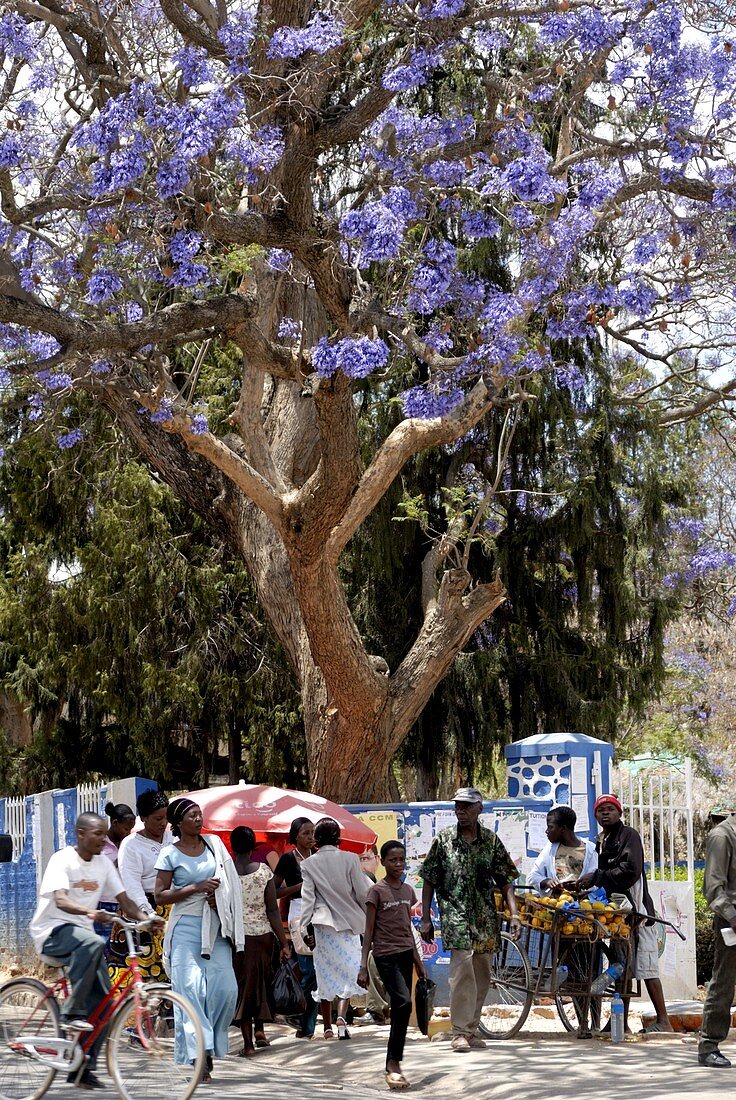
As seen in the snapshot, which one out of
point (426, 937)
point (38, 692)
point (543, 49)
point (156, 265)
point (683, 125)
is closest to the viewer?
point (426, 937)

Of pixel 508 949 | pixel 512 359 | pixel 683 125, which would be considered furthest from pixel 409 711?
pixel 683 125

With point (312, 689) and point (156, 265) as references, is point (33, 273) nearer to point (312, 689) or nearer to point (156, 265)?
point (156, 265)

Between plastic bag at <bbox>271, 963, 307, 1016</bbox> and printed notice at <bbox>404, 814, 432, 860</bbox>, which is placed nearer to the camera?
plastic bag at <bbox>271, 963, 307, 1016</bbox>

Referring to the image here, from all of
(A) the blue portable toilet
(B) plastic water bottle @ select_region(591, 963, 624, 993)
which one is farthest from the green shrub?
(B) plastic water bottle @ select_region(591, 963, 624, 993)

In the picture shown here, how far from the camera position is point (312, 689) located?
52.7 ft

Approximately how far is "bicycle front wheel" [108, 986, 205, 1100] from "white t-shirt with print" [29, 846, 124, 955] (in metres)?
0.57

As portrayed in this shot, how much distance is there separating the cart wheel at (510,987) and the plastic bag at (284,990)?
4.34ft

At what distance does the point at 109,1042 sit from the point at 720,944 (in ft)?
12.0

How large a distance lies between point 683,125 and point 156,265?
475 cm

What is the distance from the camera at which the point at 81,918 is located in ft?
26.0

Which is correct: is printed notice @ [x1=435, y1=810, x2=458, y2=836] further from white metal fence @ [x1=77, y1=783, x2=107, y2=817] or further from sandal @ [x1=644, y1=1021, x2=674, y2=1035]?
white metal fence @ [x1=77, y1=783, x2=107, y2=817]

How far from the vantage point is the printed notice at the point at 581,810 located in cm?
1325

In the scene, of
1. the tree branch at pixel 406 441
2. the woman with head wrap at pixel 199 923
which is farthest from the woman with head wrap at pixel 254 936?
the tree branch at pixel 406 441

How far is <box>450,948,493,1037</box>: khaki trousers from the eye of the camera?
9820mm
